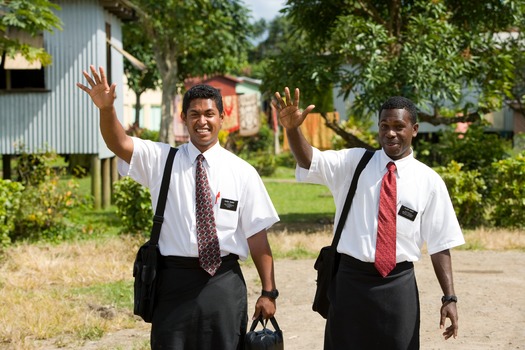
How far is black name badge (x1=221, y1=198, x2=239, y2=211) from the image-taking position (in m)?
4.26

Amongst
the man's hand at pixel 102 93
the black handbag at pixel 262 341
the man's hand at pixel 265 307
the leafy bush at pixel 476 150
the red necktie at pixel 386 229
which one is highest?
the man's hand at pixel 102 93

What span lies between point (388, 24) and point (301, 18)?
4.88ft

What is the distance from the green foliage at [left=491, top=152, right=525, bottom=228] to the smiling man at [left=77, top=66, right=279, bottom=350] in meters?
8.99

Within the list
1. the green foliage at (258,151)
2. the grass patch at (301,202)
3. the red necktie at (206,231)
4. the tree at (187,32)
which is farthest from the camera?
the green foliage at (258,151)

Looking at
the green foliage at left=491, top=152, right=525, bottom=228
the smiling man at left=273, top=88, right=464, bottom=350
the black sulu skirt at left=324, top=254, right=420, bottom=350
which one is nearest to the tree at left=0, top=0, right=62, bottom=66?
the smiling man at left=273, top=88, right=464, bottom=350

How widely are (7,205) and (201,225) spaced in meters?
7.31

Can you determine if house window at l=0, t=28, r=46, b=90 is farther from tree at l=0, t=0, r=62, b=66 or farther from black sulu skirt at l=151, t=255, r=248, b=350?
black sulu skirt at l=151, t=255, r=248, b=350

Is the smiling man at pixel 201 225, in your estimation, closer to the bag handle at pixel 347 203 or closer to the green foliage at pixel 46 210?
the bag handle at pixel 347 203

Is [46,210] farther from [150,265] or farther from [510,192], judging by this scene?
A: [150,265]

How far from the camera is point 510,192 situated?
12.7m

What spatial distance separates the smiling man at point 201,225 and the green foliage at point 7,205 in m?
6.70

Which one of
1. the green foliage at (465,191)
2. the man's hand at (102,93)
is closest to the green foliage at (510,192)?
the green foliage at (465,191)

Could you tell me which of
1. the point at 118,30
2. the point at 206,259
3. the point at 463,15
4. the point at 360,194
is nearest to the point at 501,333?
the point at 360,194

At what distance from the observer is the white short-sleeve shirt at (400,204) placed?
14.4 feet
